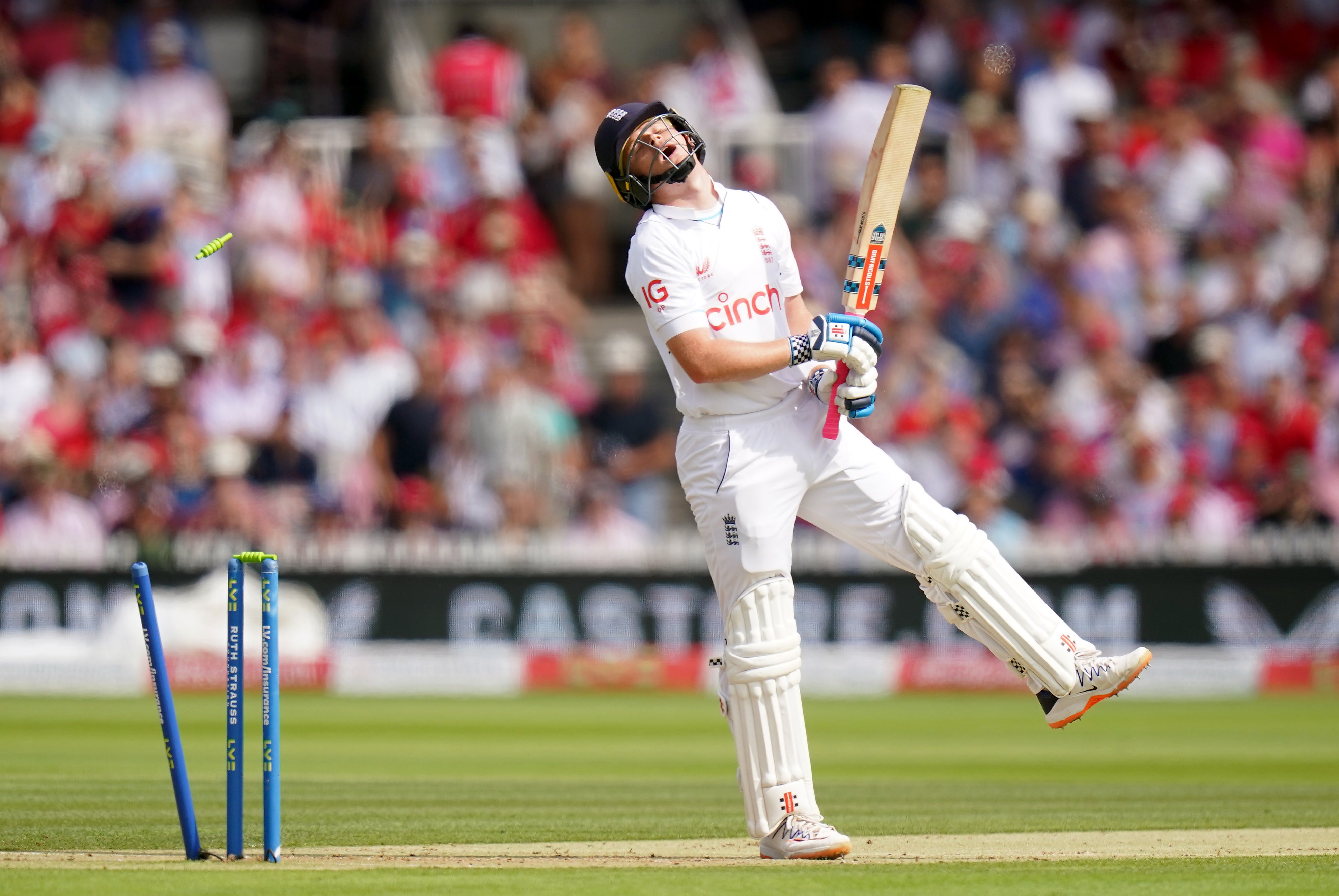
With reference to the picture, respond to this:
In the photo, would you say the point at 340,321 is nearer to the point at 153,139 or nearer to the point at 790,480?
the point at 153,139

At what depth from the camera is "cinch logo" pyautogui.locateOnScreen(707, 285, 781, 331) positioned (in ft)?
18.1

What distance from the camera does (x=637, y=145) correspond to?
5.50m

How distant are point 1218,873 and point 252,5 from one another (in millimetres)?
14855

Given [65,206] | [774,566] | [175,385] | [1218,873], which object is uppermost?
[65,206]

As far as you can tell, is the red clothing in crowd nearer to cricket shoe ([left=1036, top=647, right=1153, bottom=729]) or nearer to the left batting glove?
the left batting glove

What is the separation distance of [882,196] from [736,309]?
61 centimetres

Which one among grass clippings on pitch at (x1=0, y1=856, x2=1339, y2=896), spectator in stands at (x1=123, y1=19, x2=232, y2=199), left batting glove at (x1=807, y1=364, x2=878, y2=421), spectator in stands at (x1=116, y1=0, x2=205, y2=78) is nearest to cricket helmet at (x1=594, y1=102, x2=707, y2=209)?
left batting glove at (x1=807, y1=364, x2=878, y2=421)

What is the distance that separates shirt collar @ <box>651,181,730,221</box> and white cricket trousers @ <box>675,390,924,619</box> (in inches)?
23.9

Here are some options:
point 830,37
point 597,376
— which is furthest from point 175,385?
point 830,37

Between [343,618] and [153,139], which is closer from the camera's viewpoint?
[343,618]

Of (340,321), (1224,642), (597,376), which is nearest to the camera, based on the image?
(1224,642)

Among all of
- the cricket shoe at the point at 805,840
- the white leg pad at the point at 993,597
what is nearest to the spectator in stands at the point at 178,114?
the white leg pad at the point at 993,597

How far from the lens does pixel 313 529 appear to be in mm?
12828

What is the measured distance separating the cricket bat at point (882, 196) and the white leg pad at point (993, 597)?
0.66 m
